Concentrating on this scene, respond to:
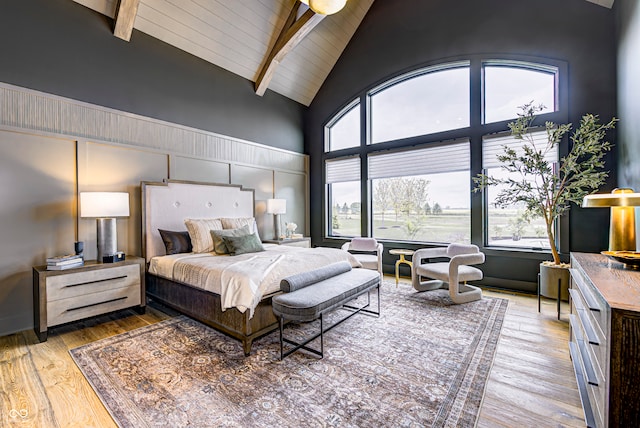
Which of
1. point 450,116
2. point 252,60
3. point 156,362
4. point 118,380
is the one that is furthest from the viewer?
point 252,60

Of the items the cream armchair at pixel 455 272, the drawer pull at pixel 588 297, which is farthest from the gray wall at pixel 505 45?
the drawer pull at pixel 588 297

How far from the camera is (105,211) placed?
315 cm

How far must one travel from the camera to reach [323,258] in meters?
3.41

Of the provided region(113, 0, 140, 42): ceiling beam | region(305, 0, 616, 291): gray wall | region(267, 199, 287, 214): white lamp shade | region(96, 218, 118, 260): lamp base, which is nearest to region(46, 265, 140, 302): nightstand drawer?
region(96, 218, 118, 260): lamp base

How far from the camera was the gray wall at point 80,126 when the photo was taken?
2994mm

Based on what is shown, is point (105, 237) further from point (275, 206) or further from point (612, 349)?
point (612, 349)

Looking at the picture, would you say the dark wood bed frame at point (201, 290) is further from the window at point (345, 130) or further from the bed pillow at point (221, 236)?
the window at point (345, 130)

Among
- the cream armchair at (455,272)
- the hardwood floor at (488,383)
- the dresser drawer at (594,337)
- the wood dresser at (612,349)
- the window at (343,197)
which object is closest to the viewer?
the wood dresser at (612,349)

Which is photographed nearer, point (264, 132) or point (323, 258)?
point (323, 258)

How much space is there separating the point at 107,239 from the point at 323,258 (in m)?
2.53

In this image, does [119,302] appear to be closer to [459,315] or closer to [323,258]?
[323,258]

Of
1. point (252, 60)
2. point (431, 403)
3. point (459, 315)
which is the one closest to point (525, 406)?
point (431, 403)

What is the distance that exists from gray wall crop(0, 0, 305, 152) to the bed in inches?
47.2

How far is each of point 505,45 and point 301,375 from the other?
5.26 meters
